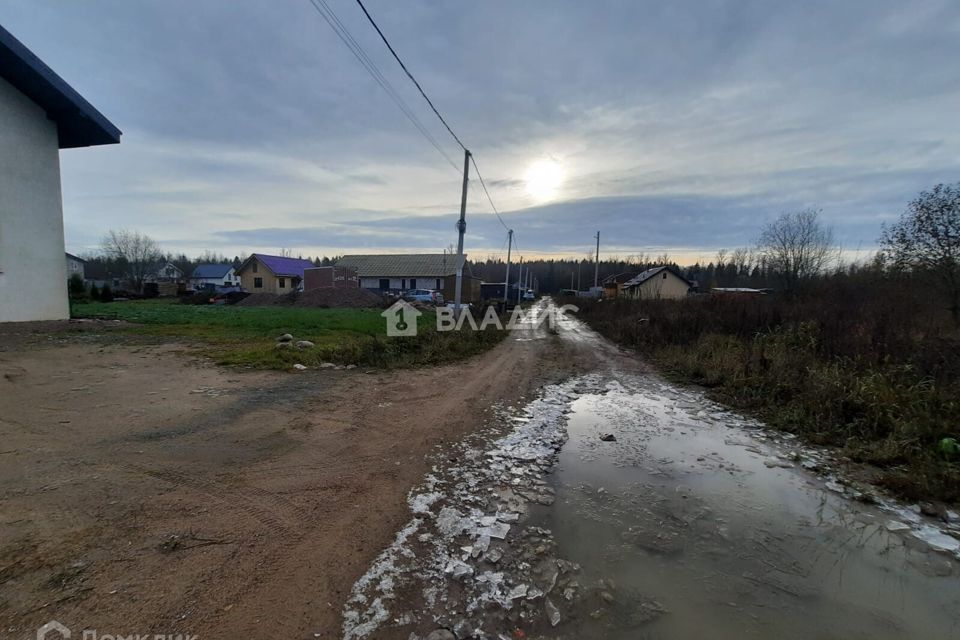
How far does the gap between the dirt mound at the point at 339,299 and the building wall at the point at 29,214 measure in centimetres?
2102

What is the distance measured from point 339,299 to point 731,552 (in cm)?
3457

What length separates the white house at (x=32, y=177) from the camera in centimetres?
1105

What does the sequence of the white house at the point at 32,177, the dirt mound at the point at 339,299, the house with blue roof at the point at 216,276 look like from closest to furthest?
the white house at the point at 32,177 < the dirt mound at the point at 339,299 < the house with blue roof at the point at 216,276

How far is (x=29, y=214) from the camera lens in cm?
1171

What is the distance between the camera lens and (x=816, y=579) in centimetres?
282

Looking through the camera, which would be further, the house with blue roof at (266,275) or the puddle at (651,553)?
the house with blue roof at (266,275)

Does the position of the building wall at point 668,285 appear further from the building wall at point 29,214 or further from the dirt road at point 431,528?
the building wall at point 29,214

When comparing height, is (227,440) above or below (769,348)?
below

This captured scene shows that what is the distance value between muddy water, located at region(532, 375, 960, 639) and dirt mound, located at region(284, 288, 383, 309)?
31.4 m

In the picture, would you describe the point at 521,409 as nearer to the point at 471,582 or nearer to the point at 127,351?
the point at 471,582

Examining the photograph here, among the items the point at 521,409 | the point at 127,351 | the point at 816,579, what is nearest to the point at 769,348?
the point at 521,409

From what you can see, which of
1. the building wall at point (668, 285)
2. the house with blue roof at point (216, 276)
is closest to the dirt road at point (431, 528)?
the building wall at point (668, 285)

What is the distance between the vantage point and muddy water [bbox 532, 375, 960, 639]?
2.42 meters

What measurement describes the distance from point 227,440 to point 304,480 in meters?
1.56
